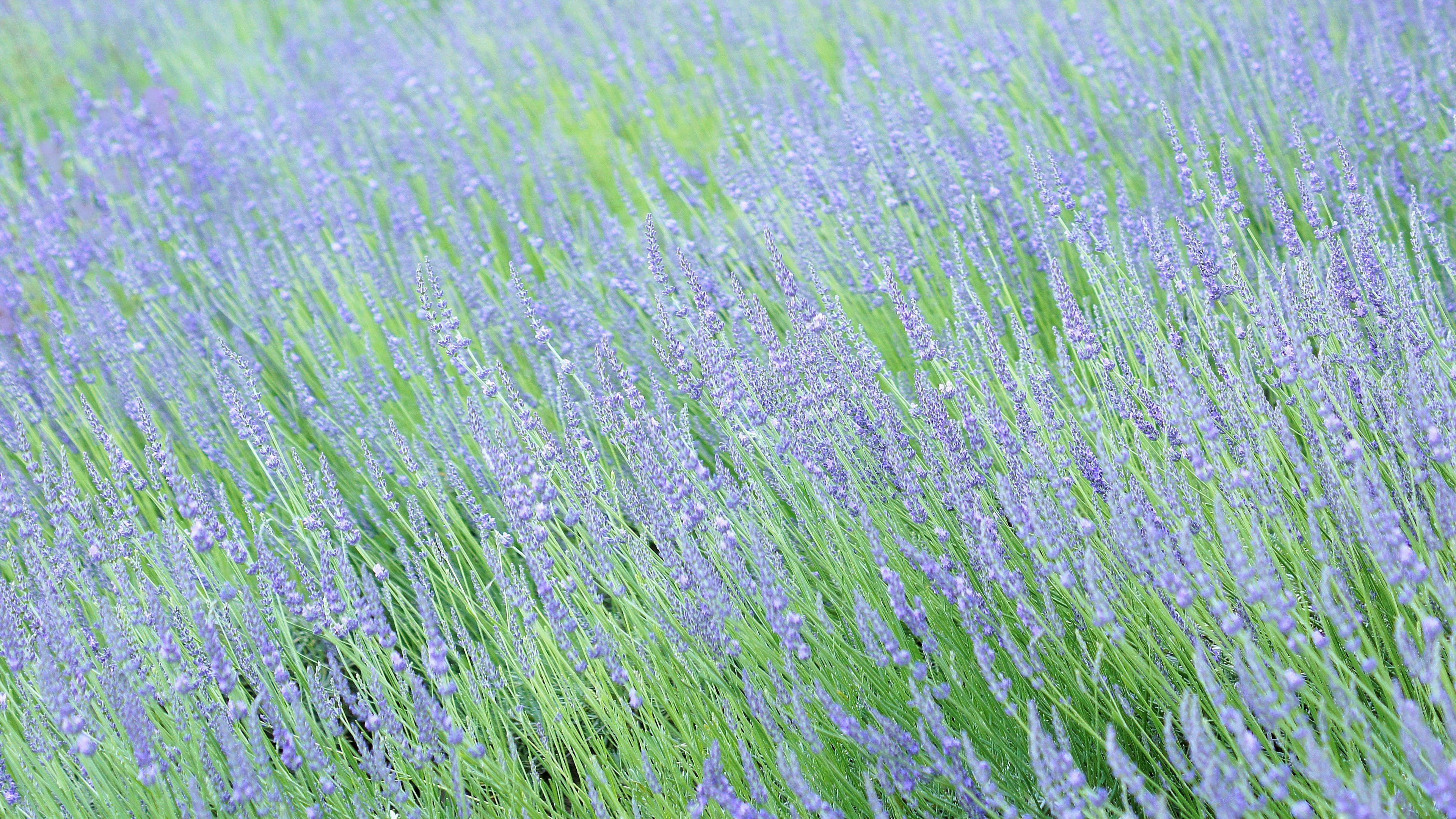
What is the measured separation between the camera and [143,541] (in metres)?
2.38

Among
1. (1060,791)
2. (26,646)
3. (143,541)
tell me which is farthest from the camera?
(143,541)

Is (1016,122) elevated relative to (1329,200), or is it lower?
elevated

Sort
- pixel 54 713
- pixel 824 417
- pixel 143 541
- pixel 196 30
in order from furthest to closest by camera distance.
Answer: pixel 196 30, pixel 143 541, pixel 824 417, pixel 54 713

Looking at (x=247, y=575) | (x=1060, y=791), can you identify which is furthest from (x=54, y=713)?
(x=1060, y=791)

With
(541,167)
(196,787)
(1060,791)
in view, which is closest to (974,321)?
(1060,791)

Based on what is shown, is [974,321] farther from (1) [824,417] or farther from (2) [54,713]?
(2) [54,713]

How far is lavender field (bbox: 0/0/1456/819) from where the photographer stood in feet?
4.94

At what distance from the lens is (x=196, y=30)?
257 inches

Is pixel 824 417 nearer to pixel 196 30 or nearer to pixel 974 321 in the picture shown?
pixel 974 321

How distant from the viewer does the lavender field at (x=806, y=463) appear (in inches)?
59.2

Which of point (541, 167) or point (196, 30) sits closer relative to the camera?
point (541, 167)

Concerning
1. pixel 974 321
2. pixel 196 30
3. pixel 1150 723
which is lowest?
pixel 1150 723

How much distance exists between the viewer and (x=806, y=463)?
1891 millimetres

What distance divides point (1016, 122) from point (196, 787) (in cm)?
264
